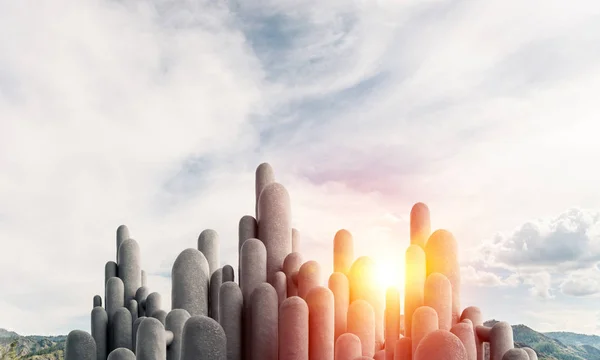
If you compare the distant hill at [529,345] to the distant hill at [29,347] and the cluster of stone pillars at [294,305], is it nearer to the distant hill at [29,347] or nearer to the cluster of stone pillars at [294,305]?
the distant hill at [29,347]

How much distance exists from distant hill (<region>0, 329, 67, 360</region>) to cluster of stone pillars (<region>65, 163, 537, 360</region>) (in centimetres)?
2369

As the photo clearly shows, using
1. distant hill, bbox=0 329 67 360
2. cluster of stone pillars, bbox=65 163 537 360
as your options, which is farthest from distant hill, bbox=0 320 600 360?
cluster of stone pillars, bbox=65 163 537 360

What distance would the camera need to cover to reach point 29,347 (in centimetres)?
6562

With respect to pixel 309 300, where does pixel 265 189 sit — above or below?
above

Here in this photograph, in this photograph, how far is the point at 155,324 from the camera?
392 inches

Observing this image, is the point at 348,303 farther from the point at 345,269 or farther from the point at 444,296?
the point at 444,296

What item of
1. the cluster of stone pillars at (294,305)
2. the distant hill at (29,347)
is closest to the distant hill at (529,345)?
the distant hill at (29,347)

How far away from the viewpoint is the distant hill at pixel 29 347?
3155 centimetres

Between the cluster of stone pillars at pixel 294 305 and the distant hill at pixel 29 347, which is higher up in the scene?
the cluster of stone pillars at pixel 294 305

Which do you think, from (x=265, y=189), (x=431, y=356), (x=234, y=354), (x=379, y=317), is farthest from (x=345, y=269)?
(x=431, y=356)

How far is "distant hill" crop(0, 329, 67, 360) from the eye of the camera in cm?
3155

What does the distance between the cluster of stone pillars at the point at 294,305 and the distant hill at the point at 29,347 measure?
77.7ft

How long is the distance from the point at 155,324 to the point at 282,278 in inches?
87.9

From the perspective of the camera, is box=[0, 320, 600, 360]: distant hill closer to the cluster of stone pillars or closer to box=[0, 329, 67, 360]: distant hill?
box=[0, 329, 67, 360]: distant hill
